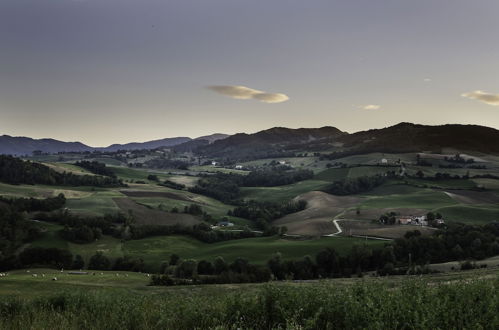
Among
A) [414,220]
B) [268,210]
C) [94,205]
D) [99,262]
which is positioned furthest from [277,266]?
[94,205]

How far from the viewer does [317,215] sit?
502ft

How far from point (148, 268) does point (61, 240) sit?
39.2 metres

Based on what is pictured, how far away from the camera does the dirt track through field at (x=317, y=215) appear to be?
130 meters

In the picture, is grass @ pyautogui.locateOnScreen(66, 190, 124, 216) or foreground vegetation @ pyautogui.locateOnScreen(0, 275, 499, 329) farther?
grass @ pyautogui.locateOnScreen(66, 190, 124, 216)

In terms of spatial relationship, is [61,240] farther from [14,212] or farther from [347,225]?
[347,225]

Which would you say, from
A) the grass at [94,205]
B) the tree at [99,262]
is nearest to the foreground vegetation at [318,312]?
the tree at [99,262]

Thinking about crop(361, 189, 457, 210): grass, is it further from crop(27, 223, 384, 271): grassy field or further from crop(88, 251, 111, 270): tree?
crop(88, 251, 111, 270): tree

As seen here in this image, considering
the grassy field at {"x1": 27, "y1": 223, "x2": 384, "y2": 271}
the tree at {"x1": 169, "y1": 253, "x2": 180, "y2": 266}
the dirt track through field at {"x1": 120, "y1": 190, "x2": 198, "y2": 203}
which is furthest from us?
the dirt track through field at {"x1": 120, "y1": 190, "x2": 198, "y2": 203}

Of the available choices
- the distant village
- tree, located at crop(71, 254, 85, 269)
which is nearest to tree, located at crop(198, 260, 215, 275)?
tree, located at crop(71, 254, 85, 269)

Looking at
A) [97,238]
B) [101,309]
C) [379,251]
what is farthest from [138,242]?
[101,309]

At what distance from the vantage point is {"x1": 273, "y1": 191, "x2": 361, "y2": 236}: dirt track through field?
428ft

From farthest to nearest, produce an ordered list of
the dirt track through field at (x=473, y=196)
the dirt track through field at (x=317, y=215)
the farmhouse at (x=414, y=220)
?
1. the dirt track through field at (x=473, y=196)
2. the dirt track through field at (x=317, y=215)
3. the farmhouse at (x=414, y=220)

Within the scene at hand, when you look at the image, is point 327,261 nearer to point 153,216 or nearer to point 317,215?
point 317,215

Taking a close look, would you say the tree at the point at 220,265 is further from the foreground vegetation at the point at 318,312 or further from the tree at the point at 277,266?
the foreground vegetation at the point at 318,312
